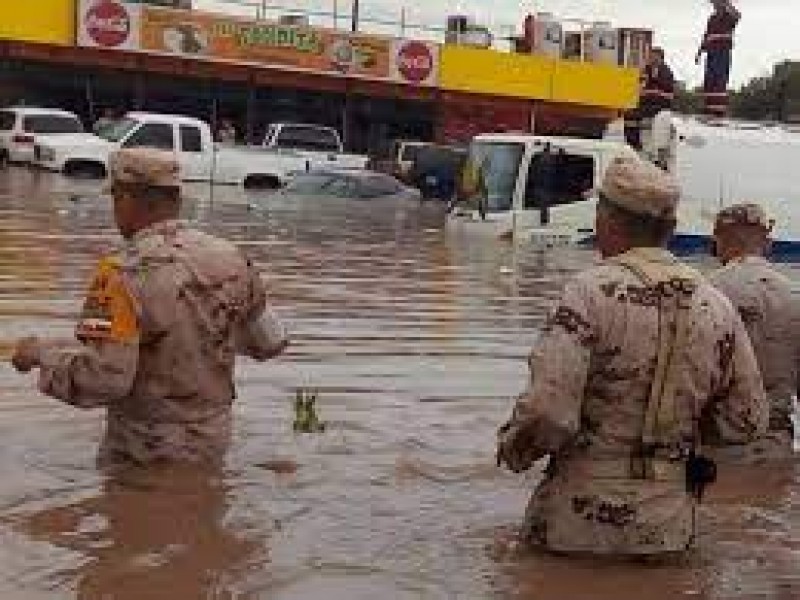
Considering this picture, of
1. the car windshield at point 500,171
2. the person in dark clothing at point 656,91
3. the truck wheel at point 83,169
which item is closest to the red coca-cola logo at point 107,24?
the truck wheel at point 83,169

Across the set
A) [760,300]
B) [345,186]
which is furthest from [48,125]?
[760,300]

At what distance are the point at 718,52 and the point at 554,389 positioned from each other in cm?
2583

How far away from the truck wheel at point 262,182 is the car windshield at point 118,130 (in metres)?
2.46

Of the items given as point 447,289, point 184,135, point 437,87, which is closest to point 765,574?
point 447,289

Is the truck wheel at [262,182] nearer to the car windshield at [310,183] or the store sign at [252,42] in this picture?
the car windshield at [310,183]

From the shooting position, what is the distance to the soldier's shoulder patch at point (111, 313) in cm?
523

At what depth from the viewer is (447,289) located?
50.6 ft

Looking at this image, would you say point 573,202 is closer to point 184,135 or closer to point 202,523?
point 184,135

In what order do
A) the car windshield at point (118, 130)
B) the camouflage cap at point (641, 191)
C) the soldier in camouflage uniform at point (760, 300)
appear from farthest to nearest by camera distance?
1. the car windshield at point (118, 130)
2. the soldier in camouflage uniform at point (760, 300)
3. the camouflage cap at point (641, 191)

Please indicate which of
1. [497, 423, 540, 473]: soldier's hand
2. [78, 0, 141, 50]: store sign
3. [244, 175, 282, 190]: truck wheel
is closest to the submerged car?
[244, 175, 282, 190]: truck wheel

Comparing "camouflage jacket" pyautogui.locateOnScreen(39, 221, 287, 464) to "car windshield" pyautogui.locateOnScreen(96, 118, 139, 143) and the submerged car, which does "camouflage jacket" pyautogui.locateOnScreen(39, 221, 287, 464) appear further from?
"car windshield" pyautogui.locateOnScreen(96, 118, 139, 143)

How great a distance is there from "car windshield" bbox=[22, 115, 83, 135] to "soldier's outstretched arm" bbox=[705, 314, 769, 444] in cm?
2733

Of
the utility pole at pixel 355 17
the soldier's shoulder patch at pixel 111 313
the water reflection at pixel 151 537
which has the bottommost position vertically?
the water reflection at pixel 151 537

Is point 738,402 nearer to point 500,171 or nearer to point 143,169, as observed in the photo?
point 143,169
